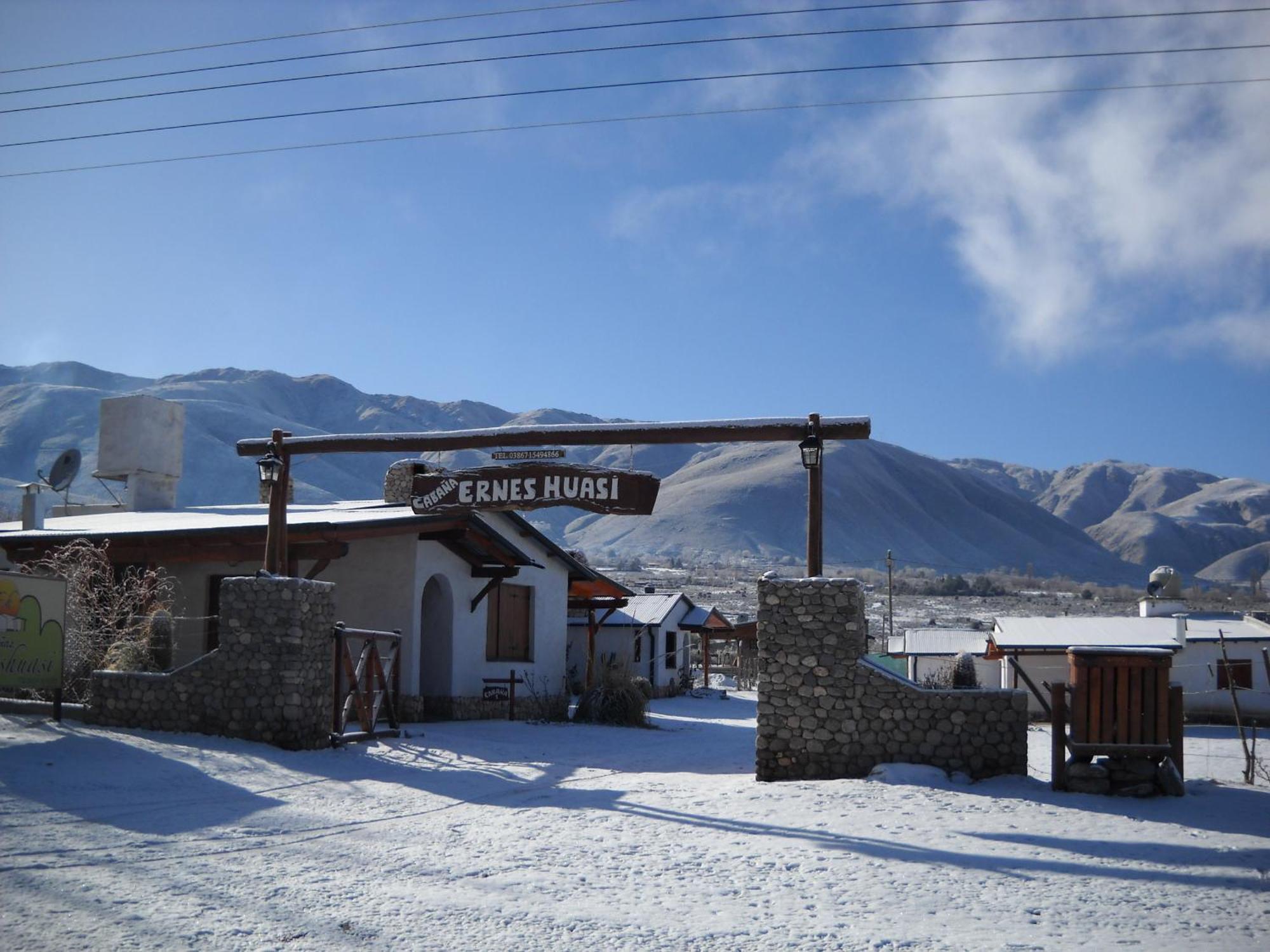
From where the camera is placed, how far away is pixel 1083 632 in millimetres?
31656

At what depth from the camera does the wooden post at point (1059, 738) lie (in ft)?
35.5

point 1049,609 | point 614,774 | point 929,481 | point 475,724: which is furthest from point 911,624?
point 929,481

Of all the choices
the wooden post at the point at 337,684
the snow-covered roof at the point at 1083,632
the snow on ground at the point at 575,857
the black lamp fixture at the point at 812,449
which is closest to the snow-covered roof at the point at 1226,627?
the snow-covered roof at the point at 1083,632

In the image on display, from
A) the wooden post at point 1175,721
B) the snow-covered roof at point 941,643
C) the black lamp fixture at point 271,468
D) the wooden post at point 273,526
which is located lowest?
the snow-covered roof at point 941,643

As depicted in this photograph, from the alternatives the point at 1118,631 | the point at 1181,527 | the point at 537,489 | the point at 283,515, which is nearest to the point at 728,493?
the point at 1181,527

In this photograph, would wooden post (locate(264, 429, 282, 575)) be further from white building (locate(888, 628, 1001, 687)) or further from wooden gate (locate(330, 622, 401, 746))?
white building (locate(888, 628, 1001, 687))

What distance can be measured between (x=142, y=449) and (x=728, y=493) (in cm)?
10439

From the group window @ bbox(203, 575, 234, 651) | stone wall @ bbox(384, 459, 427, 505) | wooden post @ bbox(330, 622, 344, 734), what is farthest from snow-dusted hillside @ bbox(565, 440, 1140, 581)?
wooden post @ bbox(330, 622, 344, 734)

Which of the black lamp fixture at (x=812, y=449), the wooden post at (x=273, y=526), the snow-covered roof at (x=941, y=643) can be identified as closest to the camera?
the black lamp fixture at (x=812, y=449)

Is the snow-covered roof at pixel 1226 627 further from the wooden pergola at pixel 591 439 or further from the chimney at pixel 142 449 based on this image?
the chimney at pixel 142 449

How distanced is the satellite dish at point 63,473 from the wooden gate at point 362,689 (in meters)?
11.7

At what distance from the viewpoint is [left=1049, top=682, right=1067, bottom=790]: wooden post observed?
1081 cm

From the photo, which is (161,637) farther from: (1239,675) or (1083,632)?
(1239,675)

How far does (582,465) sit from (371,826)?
16.8ft
